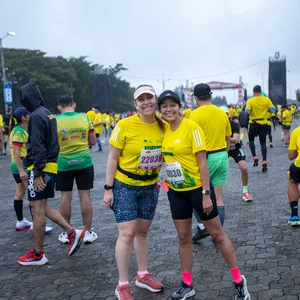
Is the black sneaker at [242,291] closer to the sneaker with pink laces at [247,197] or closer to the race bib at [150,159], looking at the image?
the race bib at [150,159]

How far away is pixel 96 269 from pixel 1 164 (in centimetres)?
1200

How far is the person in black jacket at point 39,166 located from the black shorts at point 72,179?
0.48m

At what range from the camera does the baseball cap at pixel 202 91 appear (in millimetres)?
5184

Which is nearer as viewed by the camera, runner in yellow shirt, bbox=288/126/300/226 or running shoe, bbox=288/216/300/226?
runner in yellow shirt, bbox=288/126/300/226

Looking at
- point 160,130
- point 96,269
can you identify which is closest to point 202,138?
point 160,130

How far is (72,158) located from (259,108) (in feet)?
Result: 20.9

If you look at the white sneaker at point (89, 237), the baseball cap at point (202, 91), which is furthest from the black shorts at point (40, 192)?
→ the baseball cap at point (202, 91)

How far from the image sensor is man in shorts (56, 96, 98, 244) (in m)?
5.62

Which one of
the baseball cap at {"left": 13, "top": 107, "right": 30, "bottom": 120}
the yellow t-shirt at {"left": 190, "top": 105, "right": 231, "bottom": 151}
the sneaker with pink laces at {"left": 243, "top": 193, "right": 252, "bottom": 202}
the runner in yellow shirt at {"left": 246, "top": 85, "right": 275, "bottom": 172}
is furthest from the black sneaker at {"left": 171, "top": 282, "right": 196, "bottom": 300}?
the runner in yellow shirt at {"left": 246, "top": 85, "right": 275, "bottom": 172}

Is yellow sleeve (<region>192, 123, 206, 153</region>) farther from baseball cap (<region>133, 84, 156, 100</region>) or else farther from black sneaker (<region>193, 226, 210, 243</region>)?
black sneaker (<region>193, 226, 210, 243</region>)

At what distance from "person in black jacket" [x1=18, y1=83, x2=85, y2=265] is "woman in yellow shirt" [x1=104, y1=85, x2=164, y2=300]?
3.86ft

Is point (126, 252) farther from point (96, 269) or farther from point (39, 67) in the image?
point (39, 67)

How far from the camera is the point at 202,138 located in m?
3.78

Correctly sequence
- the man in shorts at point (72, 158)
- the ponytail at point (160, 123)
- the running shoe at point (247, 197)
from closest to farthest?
the ponytail at point (160, 123) < the man in shorts at point (72, 158) < the running shoe at point (247, 197)
